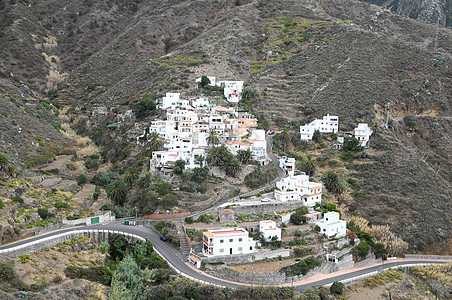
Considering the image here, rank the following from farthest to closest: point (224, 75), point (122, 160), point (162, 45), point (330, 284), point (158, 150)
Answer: point (162, 45) → point (224, 75) → point (122, 160) → point (158, 150) → point (330, 284)

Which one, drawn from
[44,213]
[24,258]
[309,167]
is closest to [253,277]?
[24,258]

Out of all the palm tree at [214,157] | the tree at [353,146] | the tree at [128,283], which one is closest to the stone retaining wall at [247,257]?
the tree at [128,283]

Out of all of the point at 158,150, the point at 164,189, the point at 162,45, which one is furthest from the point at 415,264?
the point at 162,45

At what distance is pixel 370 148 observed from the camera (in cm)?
6869

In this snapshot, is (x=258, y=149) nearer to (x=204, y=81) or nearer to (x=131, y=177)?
(x=131, y=177)

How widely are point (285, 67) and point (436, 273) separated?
174ft

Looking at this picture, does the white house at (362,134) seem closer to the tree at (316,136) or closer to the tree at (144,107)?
the tree at (316,136)

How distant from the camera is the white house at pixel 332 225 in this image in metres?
47.2

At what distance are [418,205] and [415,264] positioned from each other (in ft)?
37.8

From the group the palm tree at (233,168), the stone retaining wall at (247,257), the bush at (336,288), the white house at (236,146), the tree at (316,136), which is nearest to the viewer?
the bush at (336,288)

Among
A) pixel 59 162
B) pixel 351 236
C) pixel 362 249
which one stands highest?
pixel 59 162

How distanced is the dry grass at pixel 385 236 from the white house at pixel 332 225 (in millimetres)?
8322

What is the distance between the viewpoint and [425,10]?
141m

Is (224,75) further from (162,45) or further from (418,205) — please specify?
(418,205)
